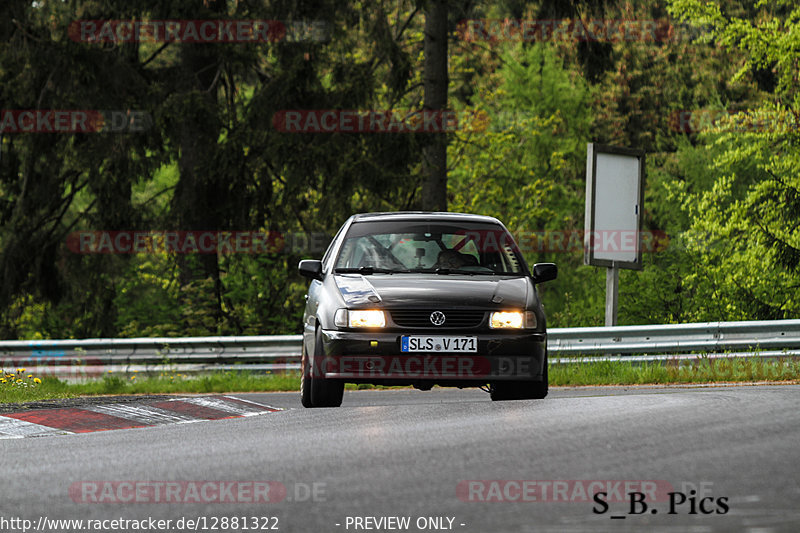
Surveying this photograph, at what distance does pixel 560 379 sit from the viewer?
16.6 m

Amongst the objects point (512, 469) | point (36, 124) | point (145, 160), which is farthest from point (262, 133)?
point (512, 469)

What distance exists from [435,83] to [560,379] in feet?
39.0

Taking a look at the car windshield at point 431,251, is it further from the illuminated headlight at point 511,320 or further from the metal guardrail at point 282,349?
the metal guardrail at point 282,349

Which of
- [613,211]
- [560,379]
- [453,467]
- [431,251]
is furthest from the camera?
[613,211]

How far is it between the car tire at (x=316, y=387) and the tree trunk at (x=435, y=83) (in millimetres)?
15327

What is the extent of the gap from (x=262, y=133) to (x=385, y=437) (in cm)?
1951

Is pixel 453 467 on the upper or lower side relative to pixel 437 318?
lower

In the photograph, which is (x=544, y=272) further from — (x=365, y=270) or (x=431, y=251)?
(x=365, y=270)

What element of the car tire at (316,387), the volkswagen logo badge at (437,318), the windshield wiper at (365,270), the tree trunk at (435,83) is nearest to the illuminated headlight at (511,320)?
the volkswagen logo badge at (437,318)

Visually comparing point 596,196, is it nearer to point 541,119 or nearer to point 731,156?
point 731,156

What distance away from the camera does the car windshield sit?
11.7 meters

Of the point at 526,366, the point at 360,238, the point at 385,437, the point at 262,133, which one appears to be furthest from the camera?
the point at 262,133

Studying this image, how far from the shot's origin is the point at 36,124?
96.0ft

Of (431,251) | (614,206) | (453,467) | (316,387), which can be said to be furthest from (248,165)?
(453,467)
